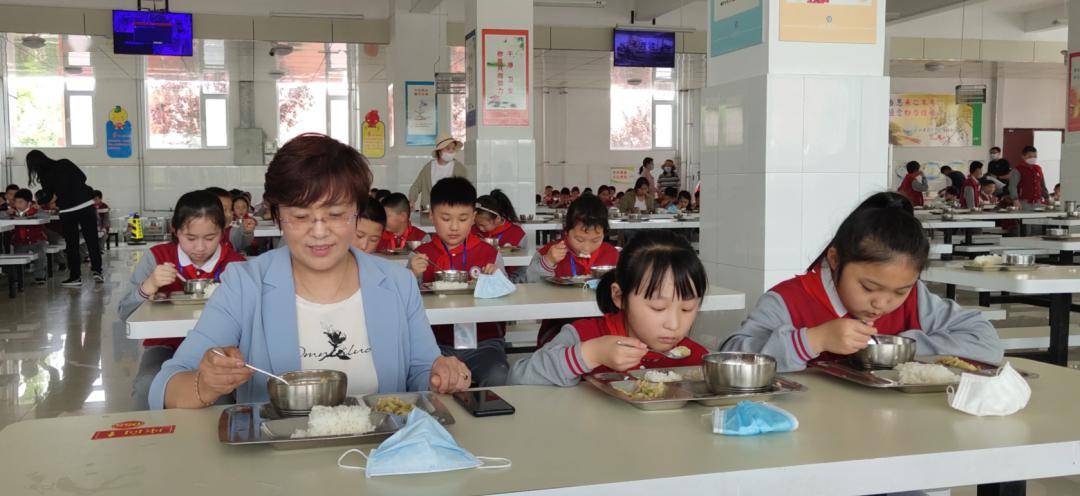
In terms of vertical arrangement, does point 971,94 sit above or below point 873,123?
above

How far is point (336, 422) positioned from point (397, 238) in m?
4.45

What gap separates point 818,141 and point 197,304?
2.63 m

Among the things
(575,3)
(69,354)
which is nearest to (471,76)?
(69,354)

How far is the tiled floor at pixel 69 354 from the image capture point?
4.53m

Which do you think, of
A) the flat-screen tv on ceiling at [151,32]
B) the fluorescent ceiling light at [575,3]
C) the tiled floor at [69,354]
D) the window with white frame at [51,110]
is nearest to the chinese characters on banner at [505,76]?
the tiled floor at [69,354]

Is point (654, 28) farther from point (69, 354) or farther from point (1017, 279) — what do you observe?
point (1017, 279)

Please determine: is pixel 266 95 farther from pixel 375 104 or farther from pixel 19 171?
pixel 19 171

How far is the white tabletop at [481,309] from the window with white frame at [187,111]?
15594mm

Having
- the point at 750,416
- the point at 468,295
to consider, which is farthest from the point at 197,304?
the point at 750,416

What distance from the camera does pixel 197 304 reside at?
3.07 metres

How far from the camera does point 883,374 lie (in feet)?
6.15

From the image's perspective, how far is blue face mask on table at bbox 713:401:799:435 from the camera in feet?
4.84

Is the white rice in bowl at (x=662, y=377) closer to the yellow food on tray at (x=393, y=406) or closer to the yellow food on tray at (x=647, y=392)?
the yellow food on tray at (x=647, y=392)

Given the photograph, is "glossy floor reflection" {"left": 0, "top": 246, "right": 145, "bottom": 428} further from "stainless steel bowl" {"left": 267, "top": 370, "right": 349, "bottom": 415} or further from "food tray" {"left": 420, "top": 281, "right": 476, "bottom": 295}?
"stainless steel bowl" {"left": 267, "top": 370, "right": 349, "bottom": 415}
